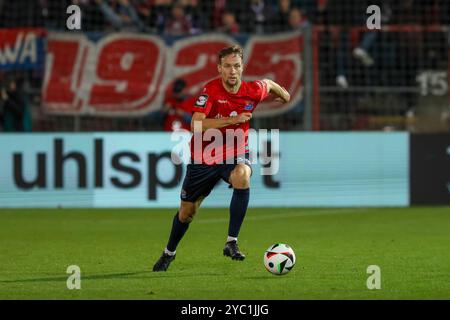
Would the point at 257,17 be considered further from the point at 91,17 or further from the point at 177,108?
the point at 91,17

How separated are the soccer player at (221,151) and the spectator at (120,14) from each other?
963 centimetres

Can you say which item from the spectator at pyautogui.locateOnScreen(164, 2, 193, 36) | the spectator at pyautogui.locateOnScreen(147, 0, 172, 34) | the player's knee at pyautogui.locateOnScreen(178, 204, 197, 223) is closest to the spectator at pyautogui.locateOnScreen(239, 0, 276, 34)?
the spectator at pyautogui.locateOnScreen(164, 2, 193, 36)

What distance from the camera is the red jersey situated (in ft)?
32.1

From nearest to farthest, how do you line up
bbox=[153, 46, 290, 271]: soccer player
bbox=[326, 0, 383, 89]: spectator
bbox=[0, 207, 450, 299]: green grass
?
bbox=[0, 207, 450, 299]: green grass, bbox=[153, 46, 290, 271]: soccer player, bbox=[326, 0, 383, 89]: spectator

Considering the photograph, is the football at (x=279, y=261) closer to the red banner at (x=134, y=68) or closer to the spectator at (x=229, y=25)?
the red banner at (x=134, y=68)

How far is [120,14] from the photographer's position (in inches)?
777

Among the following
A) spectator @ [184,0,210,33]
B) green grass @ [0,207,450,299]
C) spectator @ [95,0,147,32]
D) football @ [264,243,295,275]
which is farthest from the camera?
spectator @ [184,0,210,33]

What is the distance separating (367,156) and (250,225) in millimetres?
3763

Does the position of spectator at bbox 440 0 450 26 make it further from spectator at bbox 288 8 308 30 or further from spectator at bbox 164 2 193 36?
spectator at bbox 164 2 193 36

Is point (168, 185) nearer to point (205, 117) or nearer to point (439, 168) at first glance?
point (439, 168)

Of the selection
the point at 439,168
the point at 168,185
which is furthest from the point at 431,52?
the point at 168,185

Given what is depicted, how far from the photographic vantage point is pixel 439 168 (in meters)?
17.4

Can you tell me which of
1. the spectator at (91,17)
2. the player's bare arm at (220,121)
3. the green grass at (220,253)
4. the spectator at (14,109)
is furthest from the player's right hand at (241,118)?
the spectator at (91,17)
